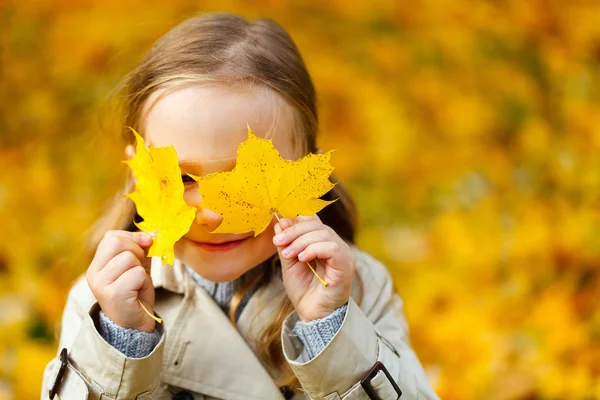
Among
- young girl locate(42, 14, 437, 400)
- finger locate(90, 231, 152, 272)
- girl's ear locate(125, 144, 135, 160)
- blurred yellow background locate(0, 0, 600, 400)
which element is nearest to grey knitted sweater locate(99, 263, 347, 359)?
young girl locate(42, 14, 437, 400)

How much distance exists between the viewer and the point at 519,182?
333cm

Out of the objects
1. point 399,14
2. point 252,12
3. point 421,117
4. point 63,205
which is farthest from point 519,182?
point 63,205

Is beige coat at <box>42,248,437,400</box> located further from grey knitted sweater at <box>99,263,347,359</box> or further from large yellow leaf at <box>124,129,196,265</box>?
large yellow leaf at <box>124,129,196,265</box>

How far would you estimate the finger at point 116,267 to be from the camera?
1432mm

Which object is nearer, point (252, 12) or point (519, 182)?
point (519, 182)

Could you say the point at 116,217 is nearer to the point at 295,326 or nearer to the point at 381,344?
the point at 295,326

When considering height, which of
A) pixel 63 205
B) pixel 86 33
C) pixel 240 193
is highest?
pixel 240 193

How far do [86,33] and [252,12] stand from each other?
78 centimetres

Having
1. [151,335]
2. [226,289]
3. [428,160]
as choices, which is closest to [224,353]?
[226,289]

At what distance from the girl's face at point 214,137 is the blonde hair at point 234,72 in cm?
3

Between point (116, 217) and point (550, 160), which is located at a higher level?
point (116, 217)

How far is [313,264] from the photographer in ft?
4.97

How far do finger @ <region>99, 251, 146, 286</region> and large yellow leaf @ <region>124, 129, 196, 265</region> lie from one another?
0.21 feet

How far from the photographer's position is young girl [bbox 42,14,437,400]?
144 centimetres
